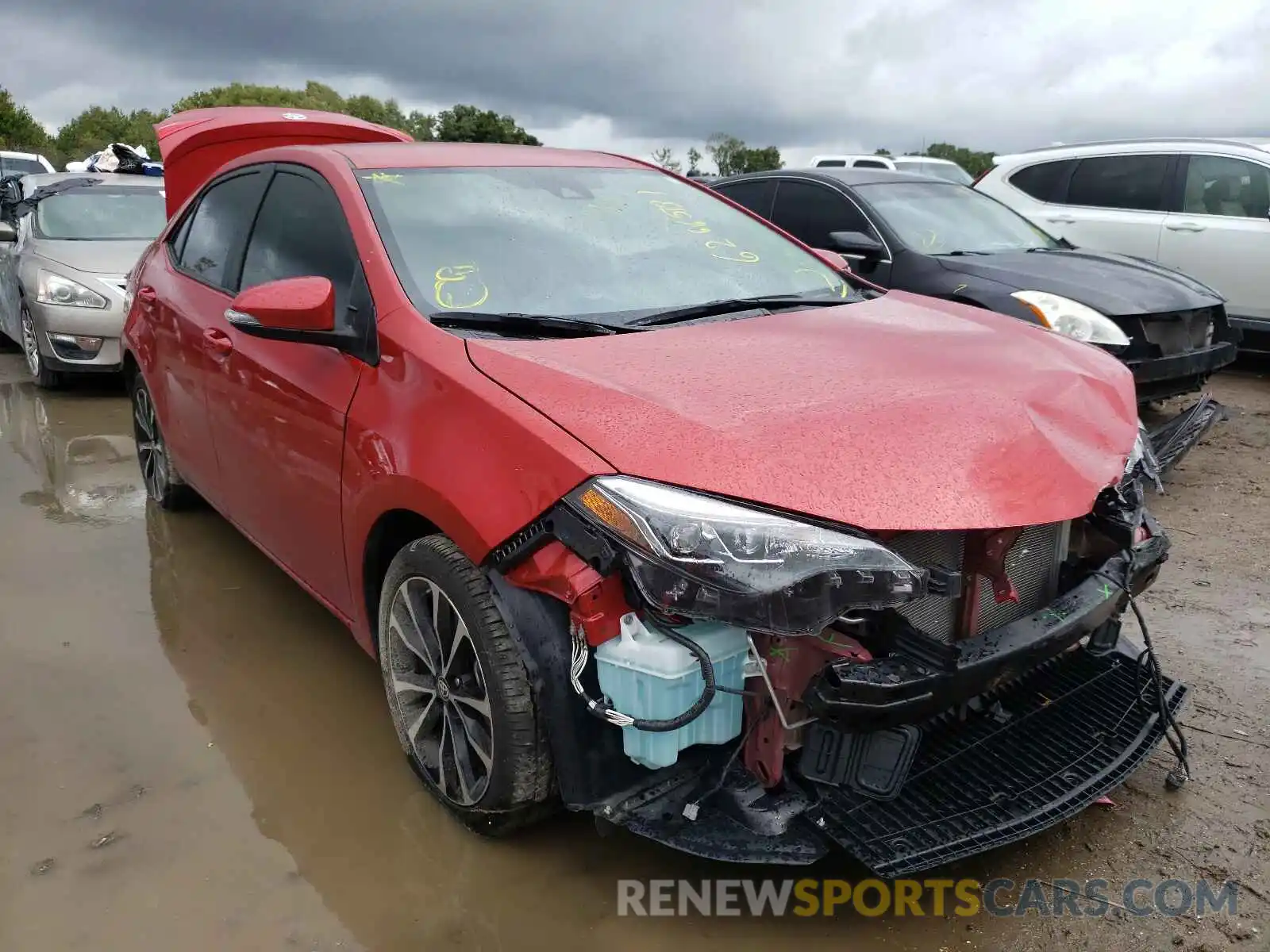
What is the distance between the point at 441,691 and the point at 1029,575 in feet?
4.82

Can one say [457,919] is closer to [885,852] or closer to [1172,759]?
[885,852]

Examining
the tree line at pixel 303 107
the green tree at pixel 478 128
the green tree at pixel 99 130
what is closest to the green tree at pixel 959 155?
the tree line at pixel 303 107

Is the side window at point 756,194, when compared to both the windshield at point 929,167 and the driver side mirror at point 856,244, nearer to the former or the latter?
the driver side mirror at point 856,244

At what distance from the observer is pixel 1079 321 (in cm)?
498

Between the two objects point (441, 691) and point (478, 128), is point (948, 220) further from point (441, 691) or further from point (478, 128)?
point (478, 128)

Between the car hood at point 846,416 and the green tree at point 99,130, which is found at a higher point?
the green tree at point 99,130

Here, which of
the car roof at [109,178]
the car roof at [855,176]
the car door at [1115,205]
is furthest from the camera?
the car roof at [109,178]

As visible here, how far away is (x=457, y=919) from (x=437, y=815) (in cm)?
38

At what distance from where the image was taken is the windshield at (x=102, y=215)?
796cm

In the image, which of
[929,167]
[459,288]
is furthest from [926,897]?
[929,167]

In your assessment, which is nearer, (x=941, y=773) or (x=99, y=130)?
(x=941, y=773)

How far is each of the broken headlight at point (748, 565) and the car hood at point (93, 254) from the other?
22.5 feet

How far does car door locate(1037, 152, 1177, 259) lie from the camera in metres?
7.71

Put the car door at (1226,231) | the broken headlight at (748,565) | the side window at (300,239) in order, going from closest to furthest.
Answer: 1. the broken headlight at (748,565)
2. the side window at (300,239)
3. the car door at (1226,231)
